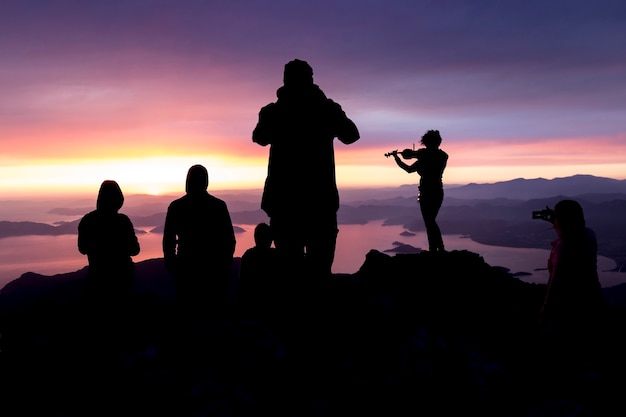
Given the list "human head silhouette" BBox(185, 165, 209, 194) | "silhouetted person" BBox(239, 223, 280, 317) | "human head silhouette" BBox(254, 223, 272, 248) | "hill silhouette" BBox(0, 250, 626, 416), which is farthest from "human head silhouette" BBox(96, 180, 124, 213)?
"human head silhouette" BBox(254, 223, 272, 248)

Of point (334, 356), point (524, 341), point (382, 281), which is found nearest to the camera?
point (334, 356)

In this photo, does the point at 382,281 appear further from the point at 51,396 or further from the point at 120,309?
the point at 51,396

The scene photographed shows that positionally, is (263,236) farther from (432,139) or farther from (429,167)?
(432,139)

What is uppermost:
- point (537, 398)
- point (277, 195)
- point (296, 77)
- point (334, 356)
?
point (296, 77)

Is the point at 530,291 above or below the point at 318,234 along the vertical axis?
below

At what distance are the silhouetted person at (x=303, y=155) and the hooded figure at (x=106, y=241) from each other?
2461 millimetres

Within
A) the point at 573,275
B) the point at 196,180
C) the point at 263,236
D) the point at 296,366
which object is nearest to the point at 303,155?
the point at 196,180

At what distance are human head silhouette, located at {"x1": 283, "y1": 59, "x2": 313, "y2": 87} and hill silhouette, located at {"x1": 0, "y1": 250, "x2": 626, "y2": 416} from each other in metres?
3.40

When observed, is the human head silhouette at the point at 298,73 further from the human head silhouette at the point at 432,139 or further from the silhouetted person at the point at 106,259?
the human head silhouette at the point at 432,139

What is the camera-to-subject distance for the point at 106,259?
21.4ft

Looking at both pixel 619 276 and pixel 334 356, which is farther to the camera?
pixel 619 276

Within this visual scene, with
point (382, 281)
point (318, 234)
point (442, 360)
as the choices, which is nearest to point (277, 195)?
point (318, 234)

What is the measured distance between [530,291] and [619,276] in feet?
669

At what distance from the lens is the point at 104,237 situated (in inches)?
255
